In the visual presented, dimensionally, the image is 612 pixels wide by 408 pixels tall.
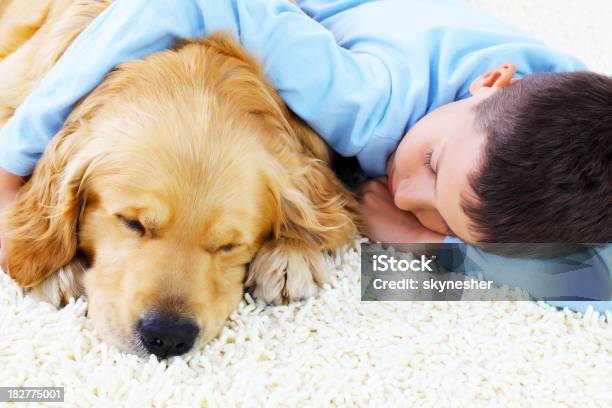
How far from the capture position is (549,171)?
1.60 m

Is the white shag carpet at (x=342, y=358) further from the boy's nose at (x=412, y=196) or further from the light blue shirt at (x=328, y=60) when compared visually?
the light blue shirt at (x=328, y=60)

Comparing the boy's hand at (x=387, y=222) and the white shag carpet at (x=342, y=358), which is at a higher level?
the white shag carpet at (x=342, y=358)

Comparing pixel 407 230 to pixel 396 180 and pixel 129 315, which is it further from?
pixel 129 315

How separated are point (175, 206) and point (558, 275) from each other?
1013 mm

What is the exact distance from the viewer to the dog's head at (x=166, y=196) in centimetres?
146

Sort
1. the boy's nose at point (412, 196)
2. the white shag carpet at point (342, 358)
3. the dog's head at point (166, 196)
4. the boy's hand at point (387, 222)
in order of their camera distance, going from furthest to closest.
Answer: the boy's hand at point (387, 222) → the boy's nose at point (412, 196) → the dog's head at point (166, 196) → the white shag carpet at point (342, 358)

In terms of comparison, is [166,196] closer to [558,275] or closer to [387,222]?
[387,222]

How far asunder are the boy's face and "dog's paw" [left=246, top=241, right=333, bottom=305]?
32 cm

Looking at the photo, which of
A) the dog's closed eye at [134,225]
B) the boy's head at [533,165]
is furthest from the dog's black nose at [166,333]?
the boy's head at [533,165]

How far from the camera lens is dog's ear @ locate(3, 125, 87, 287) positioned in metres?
1.59

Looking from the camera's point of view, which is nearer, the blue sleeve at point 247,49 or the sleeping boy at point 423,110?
the sleeping boy at point 423,110

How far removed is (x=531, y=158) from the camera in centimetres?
160

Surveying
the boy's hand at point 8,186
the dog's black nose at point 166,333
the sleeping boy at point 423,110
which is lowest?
the boy's hand at point 8,186

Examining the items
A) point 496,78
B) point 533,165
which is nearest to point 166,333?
point 533,165
